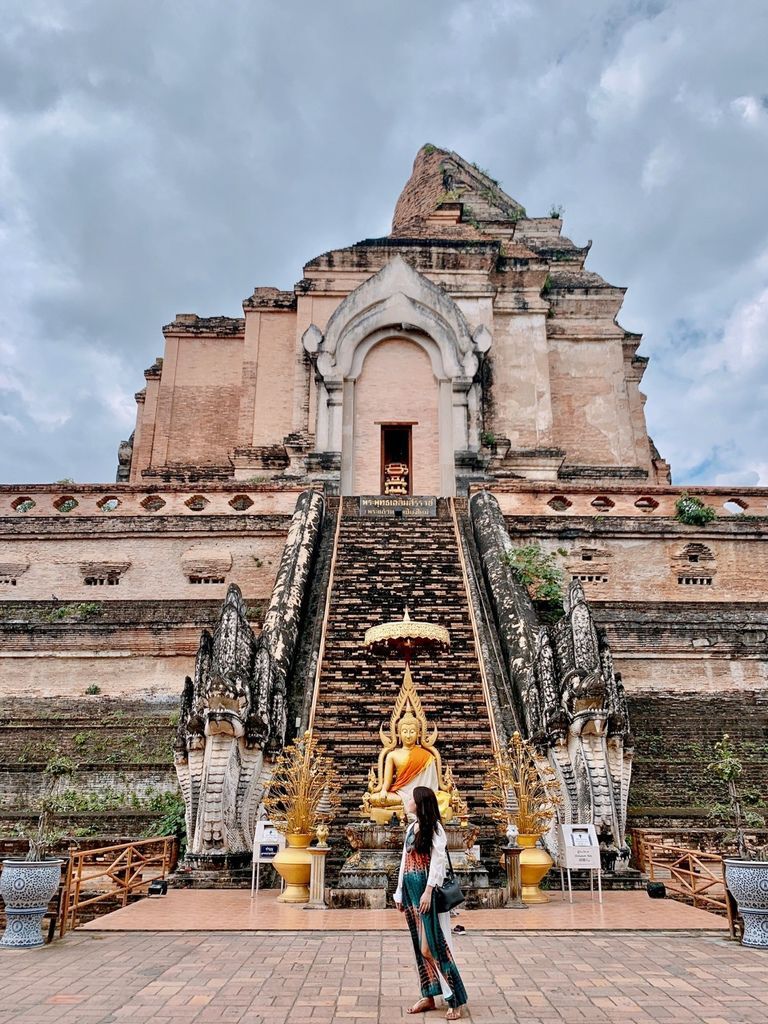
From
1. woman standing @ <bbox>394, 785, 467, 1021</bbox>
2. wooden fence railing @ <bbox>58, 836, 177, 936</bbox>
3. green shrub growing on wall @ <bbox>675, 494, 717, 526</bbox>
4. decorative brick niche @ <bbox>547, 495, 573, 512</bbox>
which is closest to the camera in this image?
woman standing @ <bbox>394, 785, 467, 1021</bbox>

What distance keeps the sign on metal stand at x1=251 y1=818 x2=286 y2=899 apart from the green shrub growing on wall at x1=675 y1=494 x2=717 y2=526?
11988 millimetres

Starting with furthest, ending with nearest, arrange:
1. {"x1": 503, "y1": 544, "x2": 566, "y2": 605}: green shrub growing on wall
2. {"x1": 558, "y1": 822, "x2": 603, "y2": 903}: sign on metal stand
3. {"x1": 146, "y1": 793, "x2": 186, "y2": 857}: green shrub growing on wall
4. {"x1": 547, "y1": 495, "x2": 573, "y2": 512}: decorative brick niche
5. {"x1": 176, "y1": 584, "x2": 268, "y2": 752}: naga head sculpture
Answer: {"x1": 547, "y1": 495, "x2": 573, "y2": 512}: decorative brick niche < {"x1": 503, "y1": 544, "x2": 566, "y2": 605}: green shrub growing on wall < {"x1": 146, "y1": 793, "x2": 186, "y2": 857}: green shrub growing on wall < {"x1": 176, "y1": 584, "x2": 268, "y2": 752}: naga head sculpture < {"x1": 558, "y1": 822, "x2": 603, "y2": 903}: sign on metal stand

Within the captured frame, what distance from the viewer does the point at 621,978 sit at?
537cm

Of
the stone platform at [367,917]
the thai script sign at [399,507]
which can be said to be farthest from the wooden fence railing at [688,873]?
the thai script sign at [399,507]

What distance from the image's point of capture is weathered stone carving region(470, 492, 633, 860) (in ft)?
31.6

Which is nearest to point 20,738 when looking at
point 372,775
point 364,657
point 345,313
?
point 364,657

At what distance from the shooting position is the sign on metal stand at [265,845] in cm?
874

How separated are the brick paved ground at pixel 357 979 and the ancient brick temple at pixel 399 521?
4.04 metres

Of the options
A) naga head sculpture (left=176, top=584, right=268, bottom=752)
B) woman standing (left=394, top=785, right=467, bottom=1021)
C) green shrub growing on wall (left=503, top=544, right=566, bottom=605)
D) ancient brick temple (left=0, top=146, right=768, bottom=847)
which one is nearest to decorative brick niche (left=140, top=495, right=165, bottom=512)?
ancient brick temple (left=0, top=146, right=768, bottom=847)

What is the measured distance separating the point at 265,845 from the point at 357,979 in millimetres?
3657

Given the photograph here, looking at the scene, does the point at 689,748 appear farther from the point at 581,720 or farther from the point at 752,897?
the point at 752,897

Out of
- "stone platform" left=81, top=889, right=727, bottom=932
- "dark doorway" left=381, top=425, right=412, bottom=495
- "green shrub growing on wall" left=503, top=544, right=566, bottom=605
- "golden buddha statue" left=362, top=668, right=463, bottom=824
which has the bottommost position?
"stone platform" left=81, top=889, right=727, bottom=932

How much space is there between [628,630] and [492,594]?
2414 mm

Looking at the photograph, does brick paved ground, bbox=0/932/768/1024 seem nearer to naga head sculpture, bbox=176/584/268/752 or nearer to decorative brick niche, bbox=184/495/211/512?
naga head sculpture, bbox=176/584/268/752
